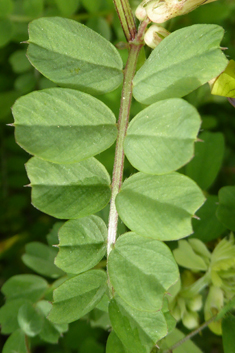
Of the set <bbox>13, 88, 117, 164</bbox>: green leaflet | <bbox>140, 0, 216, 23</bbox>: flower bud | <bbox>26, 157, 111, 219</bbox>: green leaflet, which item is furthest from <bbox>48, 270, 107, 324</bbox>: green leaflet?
<bbox>140, 0, 216, 23</bbox>: flower bud

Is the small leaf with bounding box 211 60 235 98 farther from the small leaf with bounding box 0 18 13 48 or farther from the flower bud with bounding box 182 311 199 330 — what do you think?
the small leaf with bounding box 0 18 13 48

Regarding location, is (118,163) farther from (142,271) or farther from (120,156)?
(142,271)

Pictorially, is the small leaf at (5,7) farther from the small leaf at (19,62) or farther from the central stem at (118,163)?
the central stem at (118,163)

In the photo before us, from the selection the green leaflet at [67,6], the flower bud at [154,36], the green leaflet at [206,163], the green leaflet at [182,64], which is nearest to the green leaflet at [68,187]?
the green leaflet at [182,64]

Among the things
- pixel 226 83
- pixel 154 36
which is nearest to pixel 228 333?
pixel 226 83

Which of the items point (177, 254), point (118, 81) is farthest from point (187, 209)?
point (177, 254)

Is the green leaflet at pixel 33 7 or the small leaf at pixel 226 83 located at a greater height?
the small leaf at pixel 226 83
